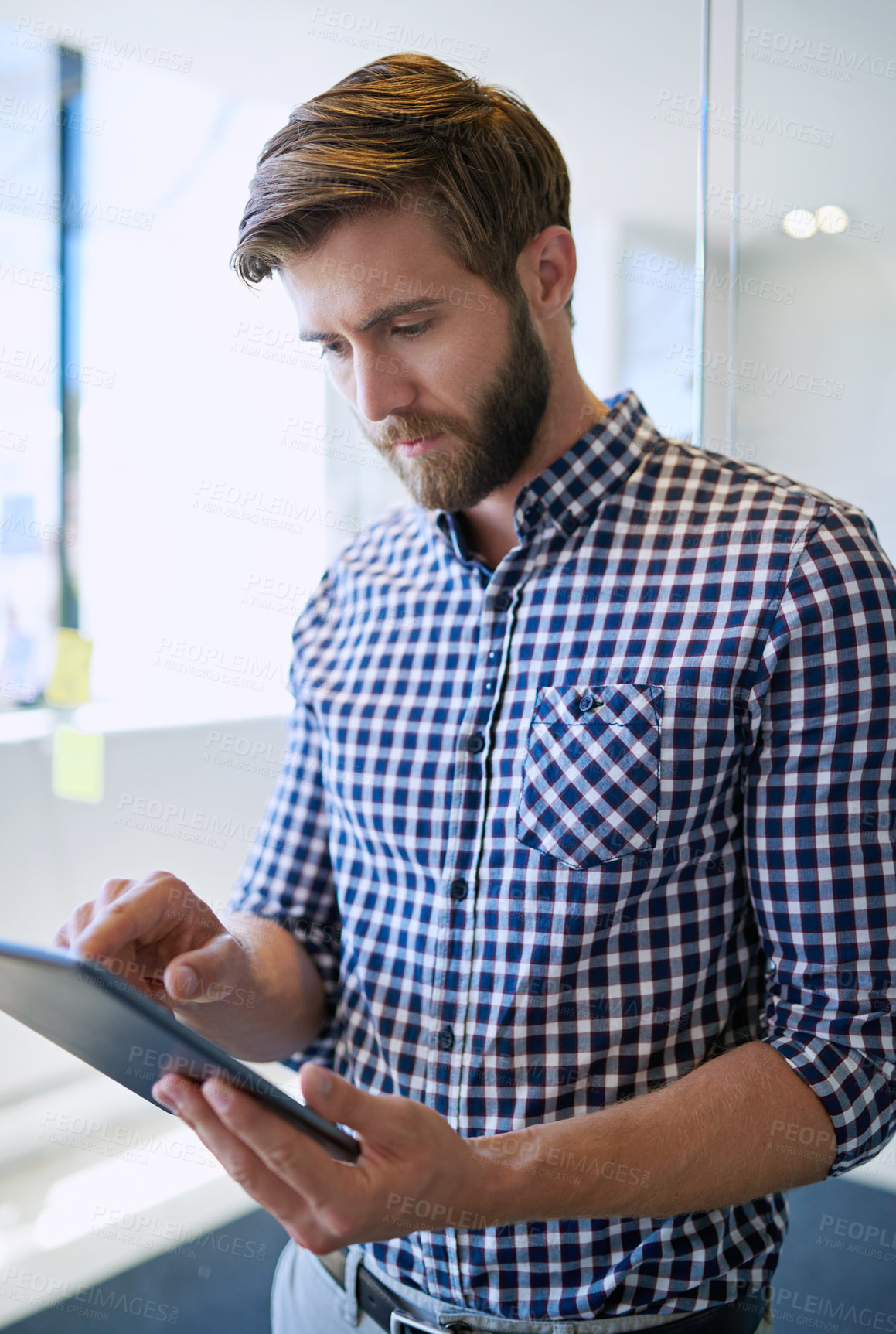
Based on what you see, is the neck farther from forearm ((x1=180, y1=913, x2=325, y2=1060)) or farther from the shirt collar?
forearm ((x1=180, y1=913, x2=325, y2=1060))

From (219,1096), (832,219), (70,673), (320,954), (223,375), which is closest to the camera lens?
(219,1096)

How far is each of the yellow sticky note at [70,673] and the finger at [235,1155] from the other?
2.13 meters

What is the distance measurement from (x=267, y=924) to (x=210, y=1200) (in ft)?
5.52

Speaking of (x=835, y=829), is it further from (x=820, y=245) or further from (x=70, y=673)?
(x=70, y=673)

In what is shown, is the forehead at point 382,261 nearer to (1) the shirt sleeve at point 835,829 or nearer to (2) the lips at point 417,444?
(2) the lips at point 417,444

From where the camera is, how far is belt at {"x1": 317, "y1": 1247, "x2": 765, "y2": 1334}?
0.89 metres

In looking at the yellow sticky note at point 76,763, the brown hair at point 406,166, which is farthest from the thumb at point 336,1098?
the yellow sticky note at point 76,763

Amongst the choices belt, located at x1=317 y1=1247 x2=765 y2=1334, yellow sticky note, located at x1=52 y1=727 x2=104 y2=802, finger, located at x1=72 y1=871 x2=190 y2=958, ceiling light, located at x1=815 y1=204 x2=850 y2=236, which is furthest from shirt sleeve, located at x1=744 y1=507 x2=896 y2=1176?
yellow sticky note, located at x1=52 y1=727 x2=104 y2=802

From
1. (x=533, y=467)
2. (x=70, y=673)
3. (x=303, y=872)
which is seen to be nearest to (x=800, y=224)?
(x=533, y=467)

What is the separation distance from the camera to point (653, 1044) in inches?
36.1

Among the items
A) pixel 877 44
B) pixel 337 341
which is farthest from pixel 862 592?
pixel 877 44

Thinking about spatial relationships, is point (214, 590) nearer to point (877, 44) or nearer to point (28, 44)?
point (28, 44)

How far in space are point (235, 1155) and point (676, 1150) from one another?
14.3 inches

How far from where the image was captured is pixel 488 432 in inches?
40.1
